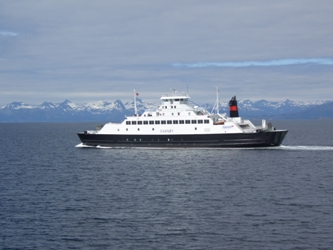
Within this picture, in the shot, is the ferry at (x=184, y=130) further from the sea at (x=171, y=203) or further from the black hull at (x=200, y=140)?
the sea at (x=171, y=203)

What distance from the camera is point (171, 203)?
35188 mm

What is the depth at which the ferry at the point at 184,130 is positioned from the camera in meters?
64.7

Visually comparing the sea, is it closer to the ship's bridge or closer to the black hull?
the black hull

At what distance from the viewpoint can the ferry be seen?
64.7m

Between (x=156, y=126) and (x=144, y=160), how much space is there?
10526 millimetres

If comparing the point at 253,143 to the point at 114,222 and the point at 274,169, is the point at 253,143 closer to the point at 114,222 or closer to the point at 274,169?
the point at 274,169

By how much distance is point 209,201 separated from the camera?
→ 35562mm

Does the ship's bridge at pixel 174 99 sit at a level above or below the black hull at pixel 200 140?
above

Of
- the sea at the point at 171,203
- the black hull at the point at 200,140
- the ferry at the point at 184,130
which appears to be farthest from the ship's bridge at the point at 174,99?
the sea at the point at 171,203

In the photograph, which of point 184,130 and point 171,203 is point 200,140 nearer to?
point 184,130

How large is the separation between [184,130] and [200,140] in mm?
2633

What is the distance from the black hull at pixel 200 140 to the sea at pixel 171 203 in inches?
226

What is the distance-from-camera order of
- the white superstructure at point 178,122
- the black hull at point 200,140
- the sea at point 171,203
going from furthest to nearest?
the white superstructure at point 178,122 < the black hull at point 200,140 < the sea at point 171,203

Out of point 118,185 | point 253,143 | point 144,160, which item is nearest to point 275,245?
point 118,185
